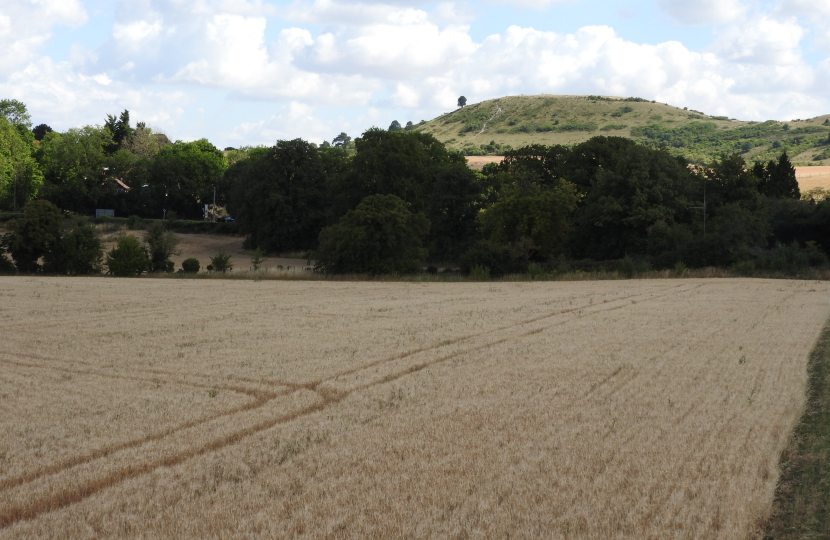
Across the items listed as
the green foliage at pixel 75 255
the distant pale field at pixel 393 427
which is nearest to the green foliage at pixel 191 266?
the green foliage at pixel 75 255

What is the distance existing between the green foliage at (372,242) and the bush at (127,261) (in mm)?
11261

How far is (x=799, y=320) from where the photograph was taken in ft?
85.0

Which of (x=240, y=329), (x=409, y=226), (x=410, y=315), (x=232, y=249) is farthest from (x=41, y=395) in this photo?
(x=232, y=249)

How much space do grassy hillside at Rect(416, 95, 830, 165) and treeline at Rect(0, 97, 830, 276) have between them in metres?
72.6

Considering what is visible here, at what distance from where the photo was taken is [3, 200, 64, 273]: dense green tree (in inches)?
1906

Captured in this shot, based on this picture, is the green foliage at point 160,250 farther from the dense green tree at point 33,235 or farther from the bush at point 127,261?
the dense green tree at point 33,235

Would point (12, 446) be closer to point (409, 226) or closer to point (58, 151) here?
point (409, 226)

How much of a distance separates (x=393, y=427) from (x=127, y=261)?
40.5 m

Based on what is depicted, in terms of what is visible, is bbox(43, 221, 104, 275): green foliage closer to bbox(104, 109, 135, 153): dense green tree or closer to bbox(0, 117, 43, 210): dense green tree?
bbox(0, 117, 43, 210): dense green tree

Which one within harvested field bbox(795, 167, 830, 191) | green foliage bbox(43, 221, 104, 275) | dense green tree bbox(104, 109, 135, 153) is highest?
dense green tree bbox(104, 109, 135, 153)

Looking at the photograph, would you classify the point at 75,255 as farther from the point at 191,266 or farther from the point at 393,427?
the point at 393,427

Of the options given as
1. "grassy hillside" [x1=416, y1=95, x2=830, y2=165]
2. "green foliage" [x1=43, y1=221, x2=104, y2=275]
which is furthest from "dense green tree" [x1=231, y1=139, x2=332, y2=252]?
"grassy hillside" [x1=416, y1=95, x2=830, y2=165]

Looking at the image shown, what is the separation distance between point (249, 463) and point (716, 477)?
5.64 m

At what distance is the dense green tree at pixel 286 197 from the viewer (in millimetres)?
74938
